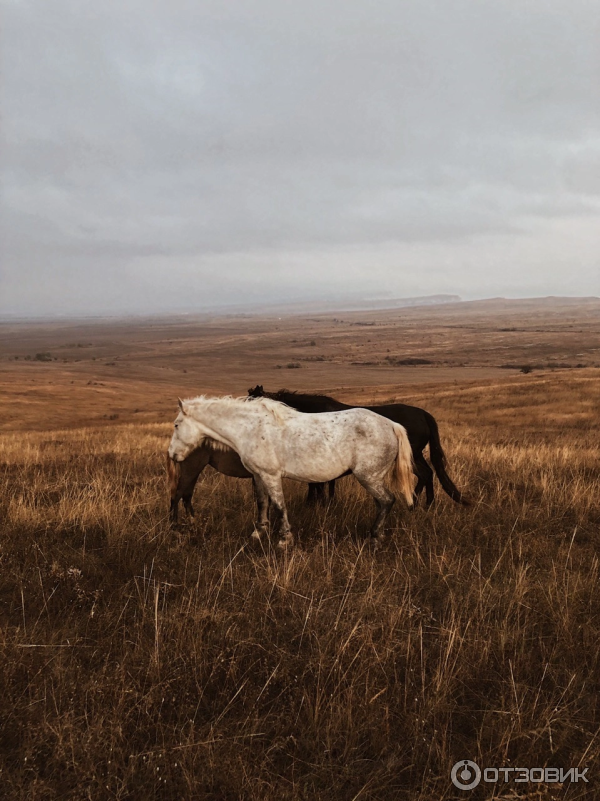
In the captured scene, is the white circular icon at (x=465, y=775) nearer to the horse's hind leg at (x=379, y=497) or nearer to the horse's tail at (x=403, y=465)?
the horse's hind leg at (x=379, y=497)

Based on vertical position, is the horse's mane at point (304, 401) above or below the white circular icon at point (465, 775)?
above

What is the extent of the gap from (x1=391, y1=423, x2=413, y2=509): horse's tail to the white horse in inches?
0.4

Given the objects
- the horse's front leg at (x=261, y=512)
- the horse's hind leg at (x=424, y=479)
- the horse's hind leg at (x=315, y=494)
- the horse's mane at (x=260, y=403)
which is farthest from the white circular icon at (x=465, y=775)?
the horse's hind leg at (x=424, y=479)

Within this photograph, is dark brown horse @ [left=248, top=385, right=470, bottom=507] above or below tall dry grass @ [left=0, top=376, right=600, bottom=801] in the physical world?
above

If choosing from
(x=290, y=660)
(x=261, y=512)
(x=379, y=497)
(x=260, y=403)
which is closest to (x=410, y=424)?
(x=379, y=497)

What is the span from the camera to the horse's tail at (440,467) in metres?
5.78

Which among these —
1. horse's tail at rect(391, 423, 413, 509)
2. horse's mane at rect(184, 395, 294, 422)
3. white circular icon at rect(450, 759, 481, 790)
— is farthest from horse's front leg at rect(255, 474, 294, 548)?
white circular icon at rect(450, 759, 481, 790)

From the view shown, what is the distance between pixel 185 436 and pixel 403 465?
8.16 ft

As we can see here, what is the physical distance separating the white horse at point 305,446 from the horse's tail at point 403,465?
11 millimetres

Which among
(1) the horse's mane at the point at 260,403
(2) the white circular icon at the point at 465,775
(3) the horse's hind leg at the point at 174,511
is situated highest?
(1) the horse's mane at the point at 260,403

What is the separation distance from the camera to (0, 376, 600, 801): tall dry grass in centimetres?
213

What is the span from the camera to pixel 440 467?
5.96 m

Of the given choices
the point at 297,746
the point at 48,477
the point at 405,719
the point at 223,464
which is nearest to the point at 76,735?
the point at 297,746

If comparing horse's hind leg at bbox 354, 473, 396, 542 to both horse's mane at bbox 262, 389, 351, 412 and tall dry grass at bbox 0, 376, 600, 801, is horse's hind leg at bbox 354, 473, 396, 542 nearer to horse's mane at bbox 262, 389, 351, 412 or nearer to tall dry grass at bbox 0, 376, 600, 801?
tall dry grass at bbox 0, 376, 600, 801
